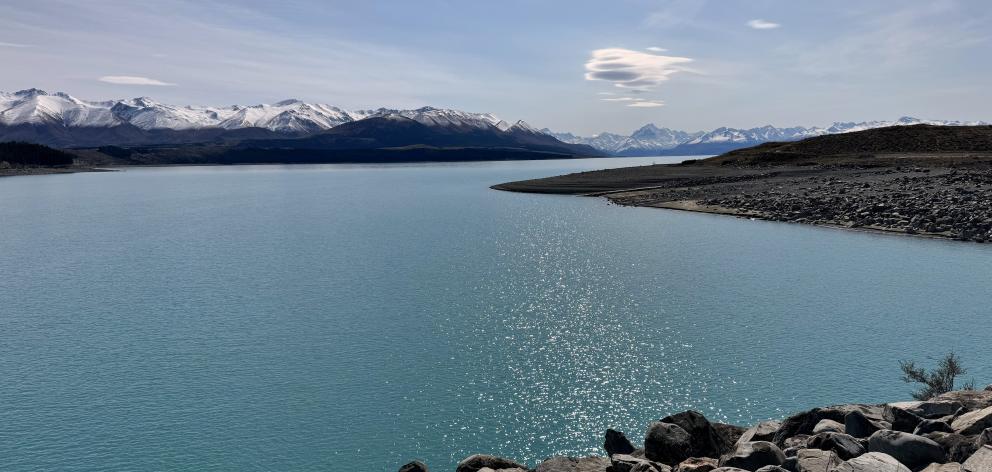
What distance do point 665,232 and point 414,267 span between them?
1100 inches

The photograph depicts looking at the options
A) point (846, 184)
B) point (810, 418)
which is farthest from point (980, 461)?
point (846, 184)

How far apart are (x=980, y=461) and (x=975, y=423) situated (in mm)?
2398

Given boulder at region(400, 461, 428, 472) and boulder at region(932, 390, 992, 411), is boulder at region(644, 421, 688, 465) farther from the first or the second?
boulder at region(932, 390, 992, 411)

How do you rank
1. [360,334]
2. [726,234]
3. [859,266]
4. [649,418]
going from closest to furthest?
[649,418] → [360,334] → [859,266] → [726,234]

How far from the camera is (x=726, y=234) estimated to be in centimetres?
5941

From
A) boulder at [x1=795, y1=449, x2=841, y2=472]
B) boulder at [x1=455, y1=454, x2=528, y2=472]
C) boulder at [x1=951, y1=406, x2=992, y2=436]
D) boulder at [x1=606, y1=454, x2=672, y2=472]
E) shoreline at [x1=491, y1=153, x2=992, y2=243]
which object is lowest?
boulder at [x1=455, y1=454, x2=528, y2=472]

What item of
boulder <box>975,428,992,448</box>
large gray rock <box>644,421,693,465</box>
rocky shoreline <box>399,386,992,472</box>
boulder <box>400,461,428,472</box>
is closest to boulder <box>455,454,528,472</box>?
rocky shoreline <box>399,386,992,472</box>

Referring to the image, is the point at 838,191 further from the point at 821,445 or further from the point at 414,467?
the point at 414,467

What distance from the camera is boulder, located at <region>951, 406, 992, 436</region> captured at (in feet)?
41.7

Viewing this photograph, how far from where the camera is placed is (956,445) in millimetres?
12109

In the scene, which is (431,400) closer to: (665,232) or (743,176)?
(665,232)

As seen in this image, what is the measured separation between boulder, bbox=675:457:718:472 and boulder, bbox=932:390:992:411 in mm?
7069

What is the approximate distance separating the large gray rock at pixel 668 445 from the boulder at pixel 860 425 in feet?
11.6

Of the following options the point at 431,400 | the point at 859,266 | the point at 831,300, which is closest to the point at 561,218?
the point at 859,266
